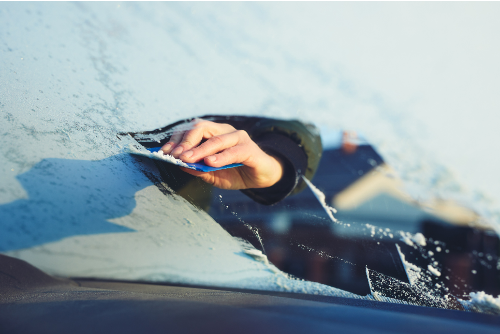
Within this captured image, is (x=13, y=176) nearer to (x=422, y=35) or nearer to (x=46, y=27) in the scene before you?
(x=46, y=27)

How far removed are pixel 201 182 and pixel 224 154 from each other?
0.13 m

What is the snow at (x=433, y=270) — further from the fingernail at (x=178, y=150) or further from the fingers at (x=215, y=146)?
the fingernail at (x=178, y=150)

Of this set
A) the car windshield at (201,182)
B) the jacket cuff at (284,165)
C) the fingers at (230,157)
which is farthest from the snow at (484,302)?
the fingers at (230,157)

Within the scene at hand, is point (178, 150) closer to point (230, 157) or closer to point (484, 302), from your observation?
point (230, 157)

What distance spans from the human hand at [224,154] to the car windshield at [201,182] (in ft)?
0.12

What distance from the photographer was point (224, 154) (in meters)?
0.64

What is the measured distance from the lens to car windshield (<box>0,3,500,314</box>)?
0.59 meters

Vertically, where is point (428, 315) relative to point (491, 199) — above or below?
below

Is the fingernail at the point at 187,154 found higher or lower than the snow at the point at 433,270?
lower

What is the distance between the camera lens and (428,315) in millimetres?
583

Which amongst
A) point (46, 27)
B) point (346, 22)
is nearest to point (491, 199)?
point (346, 22)

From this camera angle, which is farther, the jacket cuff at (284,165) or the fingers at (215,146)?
the jacket cuff at (284,165)

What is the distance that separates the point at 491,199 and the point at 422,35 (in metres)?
0.36

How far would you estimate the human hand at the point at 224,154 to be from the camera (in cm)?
62
